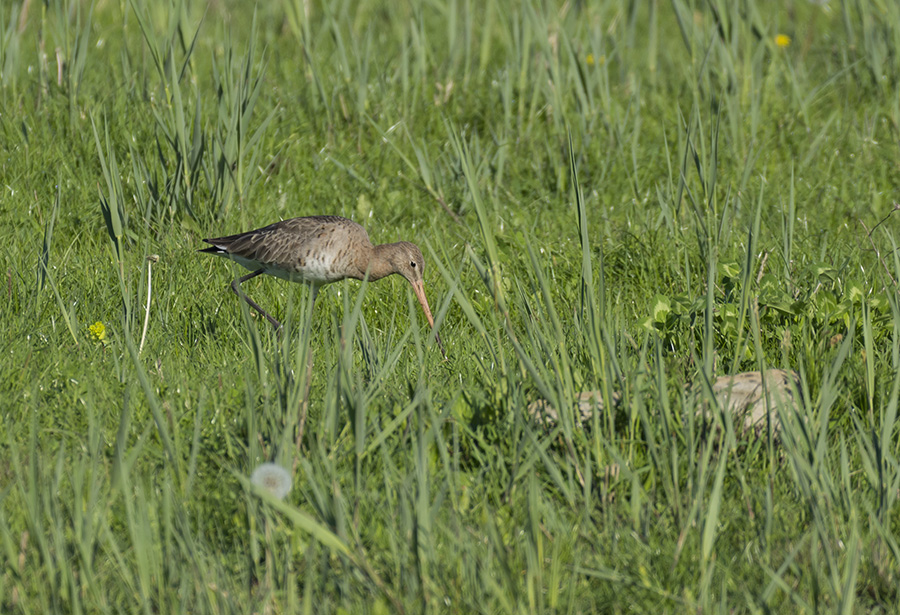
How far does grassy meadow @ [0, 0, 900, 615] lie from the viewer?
2502 mm

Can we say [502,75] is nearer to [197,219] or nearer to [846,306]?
[197,219]

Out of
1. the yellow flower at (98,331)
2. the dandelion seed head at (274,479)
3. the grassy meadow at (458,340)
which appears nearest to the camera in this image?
the grassy meadow at (458,340)

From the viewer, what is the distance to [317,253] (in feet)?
15.2

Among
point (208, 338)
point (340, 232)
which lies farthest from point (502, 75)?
point (208, 338)

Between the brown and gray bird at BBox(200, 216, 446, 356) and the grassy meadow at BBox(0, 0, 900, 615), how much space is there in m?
0.17

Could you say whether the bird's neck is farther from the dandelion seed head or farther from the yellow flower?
the dandelion seed head

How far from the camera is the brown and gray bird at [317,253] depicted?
182 inches

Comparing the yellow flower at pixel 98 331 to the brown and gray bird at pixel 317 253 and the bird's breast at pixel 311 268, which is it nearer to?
the brown and gray bird at pixel 317 253

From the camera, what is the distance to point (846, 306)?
3.65 meters

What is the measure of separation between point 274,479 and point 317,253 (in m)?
2.10

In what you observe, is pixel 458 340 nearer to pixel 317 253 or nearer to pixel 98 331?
pixel 317 253

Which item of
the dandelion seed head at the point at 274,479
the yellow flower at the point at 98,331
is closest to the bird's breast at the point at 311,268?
the yellow flower at the point at 98,331

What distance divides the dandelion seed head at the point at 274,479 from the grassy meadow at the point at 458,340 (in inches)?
2.3

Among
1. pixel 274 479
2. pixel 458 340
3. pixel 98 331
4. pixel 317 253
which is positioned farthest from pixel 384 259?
pixel 274 479
